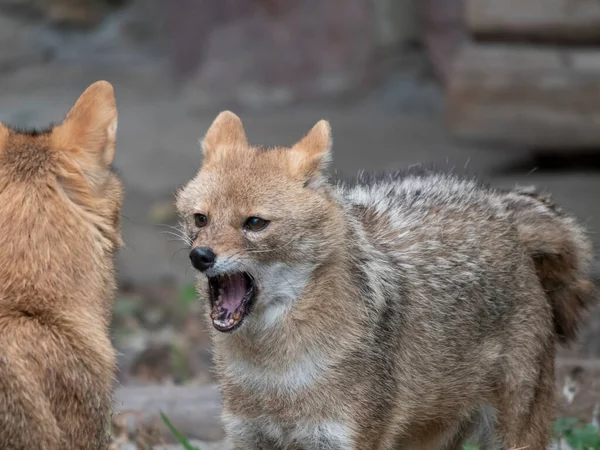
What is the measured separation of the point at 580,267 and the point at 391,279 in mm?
1199

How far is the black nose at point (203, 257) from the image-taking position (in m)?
4.58

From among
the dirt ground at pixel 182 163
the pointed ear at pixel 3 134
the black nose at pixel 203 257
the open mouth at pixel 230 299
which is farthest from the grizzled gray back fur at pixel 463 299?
the pointed ear at pixel 3 134

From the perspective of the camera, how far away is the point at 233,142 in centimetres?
527

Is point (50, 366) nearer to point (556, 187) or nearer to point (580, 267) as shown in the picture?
point (580, 267)

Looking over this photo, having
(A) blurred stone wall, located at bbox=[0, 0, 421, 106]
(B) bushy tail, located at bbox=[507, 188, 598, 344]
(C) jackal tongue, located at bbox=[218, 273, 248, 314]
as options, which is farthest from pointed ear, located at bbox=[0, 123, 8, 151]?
(A) blurred stone wall, located at bbox=[0, 0, 421, 106]

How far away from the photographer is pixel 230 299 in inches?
191

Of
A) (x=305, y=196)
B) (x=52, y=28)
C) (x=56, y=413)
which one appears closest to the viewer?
(x=56, y=413)

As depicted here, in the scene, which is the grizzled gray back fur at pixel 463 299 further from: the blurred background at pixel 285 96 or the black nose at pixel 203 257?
the blurred background at pixel 285 96

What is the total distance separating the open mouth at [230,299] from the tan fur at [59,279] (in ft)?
1.54

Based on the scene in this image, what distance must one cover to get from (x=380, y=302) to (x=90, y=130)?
1519mm

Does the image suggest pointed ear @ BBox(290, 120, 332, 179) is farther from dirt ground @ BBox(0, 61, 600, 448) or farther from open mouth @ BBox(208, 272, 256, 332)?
dirt ground @ BBox(0, 61, 600, 448)

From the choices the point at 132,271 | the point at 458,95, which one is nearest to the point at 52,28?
the point at 132,271

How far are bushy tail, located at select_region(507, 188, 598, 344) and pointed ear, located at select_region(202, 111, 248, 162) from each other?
4.88ft

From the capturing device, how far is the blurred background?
29.4 ft
